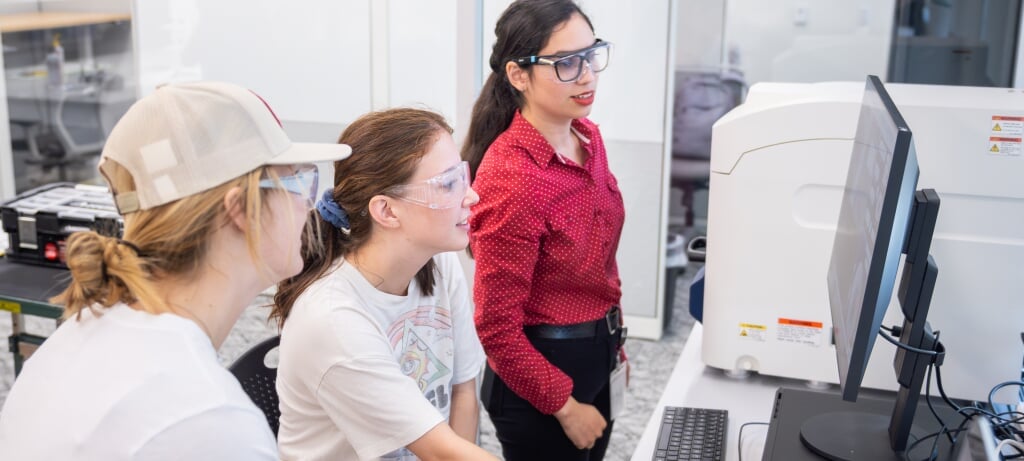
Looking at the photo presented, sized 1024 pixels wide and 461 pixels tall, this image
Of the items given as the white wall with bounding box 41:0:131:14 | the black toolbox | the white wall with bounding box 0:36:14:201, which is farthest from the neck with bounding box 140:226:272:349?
the white wall with bounding box 0:36:14:201

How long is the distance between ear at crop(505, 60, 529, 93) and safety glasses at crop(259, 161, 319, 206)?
80 centimetres

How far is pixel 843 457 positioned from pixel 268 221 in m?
0.84

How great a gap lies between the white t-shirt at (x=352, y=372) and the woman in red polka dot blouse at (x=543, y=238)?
27 cm

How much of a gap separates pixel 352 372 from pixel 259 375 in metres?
0.40

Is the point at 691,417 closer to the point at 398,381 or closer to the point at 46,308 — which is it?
the point at 398,381

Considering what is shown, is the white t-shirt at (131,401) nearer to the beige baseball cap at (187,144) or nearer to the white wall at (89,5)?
the beige baseball cap at (187,144)

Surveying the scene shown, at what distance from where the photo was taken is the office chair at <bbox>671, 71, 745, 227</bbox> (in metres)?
4.54

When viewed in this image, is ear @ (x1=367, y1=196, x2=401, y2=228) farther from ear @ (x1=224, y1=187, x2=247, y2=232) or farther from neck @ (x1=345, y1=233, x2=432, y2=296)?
ear @ (x1=224, y1=187, x2=247, y2=232)

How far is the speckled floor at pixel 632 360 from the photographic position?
3119 mm

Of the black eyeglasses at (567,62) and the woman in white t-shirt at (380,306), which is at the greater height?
the black eyeglasses at (567,62)

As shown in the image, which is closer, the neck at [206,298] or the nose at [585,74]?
the neck at [206,298]

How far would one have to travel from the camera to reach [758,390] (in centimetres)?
186

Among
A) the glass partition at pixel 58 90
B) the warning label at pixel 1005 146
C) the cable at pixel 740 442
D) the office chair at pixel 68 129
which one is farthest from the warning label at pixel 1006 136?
the office chair at pixel 68 129

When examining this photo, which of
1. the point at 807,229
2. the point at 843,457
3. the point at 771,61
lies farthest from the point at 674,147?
the point at 843,457
